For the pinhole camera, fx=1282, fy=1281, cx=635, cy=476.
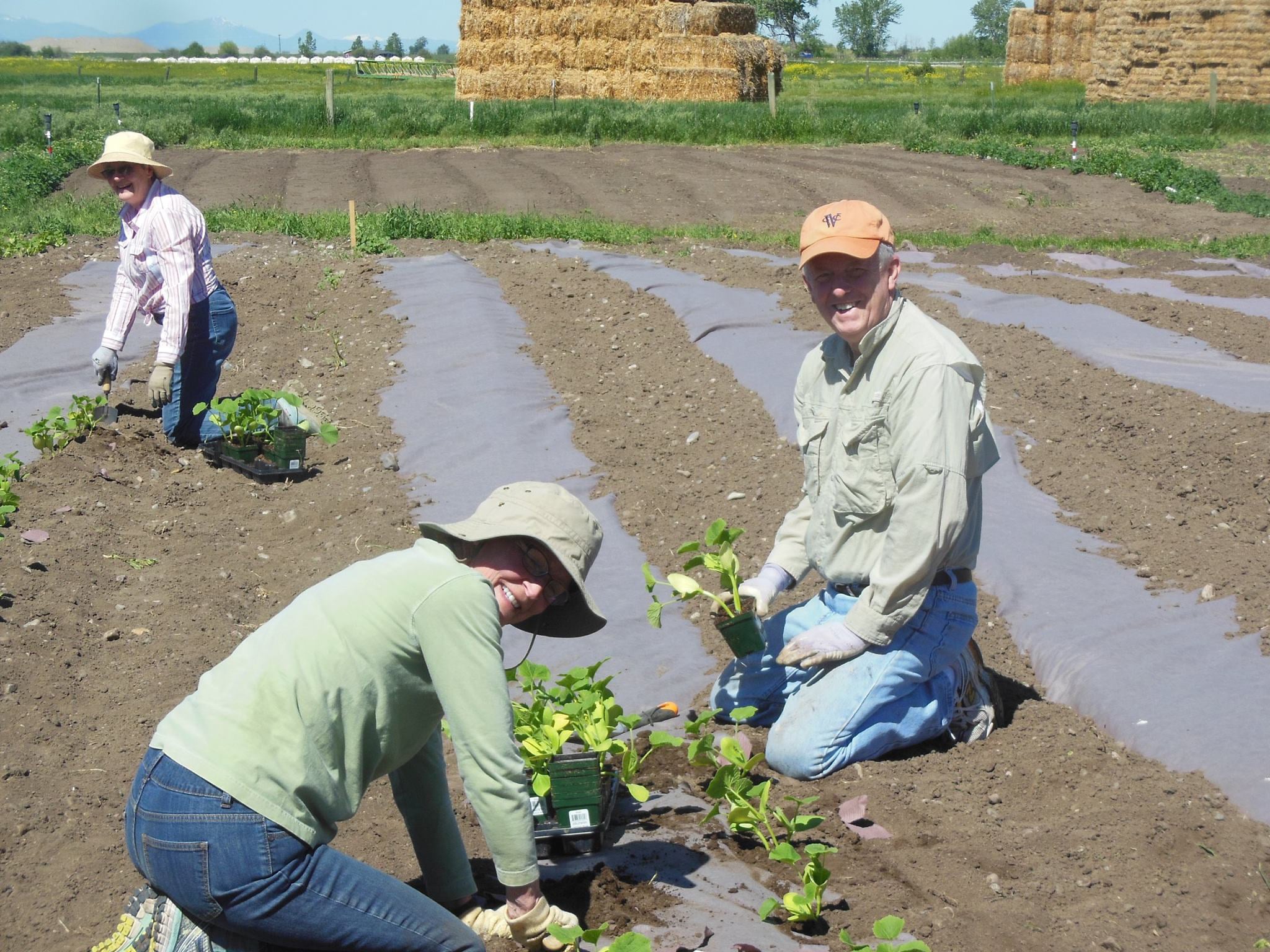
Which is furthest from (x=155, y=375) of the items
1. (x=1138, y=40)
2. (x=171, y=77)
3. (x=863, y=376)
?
(x=171, y=77)

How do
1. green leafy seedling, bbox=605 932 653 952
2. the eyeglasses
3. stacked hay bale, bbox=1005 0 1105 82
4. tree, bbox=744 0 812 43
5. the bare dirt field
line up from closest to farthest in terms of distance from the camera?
green leafy seedling, bbox=605 932 653 952 < the eyeglasses < the bare dirt field < stacked hay bale, bbox=1005 0 1105 82 < tree, bbox=744 0 812 43

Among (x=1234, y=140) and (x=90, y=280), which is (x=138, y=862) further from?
(x=1234, y=140)

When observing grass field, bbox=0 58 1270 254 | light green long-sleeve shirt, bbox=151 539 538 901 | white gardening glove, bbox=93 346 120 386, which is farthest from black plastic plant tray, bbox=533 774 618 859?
grass field, bbox=0 58 1270 254

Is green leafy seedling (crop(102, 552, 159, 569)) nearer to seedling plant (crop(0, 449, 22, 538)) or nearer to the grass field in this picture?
seedling plant (crop(0, 449, 22, 538))

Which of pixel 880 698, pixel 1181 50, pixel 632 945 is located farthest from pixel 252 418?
pixel 1181 50

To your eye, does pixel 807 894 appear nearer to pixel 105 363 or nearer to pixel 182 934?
pixel 182 934

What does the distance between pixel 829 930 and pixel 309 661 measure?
128 cm

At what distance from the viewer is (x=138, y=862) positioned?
220 cm

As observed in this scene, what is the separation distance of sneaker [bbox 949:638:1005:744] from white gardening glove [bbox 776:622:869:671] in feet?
1.11

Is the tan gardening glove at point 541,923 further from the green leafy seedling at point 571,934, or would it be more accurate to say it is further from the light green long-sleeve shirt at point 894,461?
the light green long-sleeve shirt at point 894,461

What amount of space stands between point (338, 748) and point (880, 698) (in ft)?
5.41

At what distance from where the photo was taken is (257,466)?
20.0 ft

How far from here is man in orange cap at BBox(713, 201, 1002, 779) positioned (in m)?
3.17

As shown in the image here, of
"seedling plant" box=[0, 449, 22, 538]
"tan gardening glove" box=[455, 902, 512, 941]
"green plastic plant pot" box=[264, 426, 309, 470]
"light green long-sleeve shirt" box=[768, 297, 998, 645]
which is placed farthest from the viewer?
"green plastic plant pot" box=[264, 426, 309, 470]
